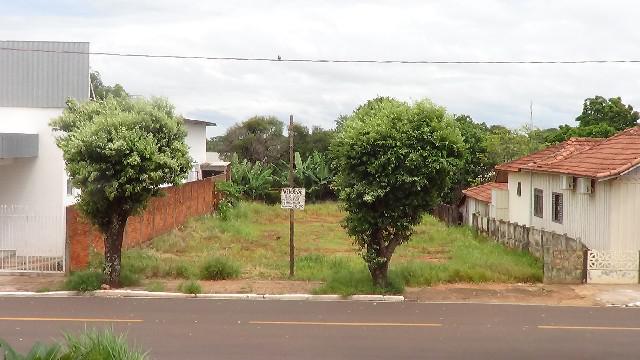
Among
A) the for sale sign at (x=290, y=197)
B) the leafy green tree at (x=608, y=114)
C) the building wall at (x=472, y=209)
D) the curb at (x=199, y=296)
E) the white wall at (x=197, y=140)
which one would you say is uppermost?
the leafy green tree at (x=608, y=114)

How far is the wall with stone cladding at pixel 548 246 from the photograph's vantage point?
56.3 feet

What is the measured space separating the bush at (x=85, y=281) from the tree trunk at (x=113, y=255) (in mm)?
196

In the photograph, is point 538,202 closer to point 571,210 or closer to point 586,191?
point 571,210

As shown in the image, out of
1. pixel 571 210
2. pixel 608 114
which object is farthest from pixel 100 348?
pixel 608 114

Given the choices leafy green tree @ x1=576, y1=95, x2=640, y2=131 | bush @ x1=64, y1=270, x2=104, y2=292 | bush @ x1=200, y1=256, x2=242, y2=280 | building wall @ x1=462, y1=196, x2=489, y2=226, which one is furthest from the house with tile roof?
leafy green tree @ x1=576, y1=95, x2=640, y2=131

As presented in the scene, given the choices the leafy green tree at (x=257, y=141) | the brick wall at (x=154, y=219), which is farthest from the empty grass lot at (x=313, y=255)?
the leafy green tree at (x=257, y=141)

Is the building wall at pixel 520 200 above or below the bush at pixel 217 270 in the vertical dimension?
above

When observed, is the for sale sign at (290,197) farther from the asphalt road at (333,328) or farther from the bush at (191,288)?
the asphalt road at (333,328)

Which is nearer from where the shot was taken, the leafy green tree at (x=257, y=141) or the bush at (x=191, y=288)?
the bush at (x=191, y=288)

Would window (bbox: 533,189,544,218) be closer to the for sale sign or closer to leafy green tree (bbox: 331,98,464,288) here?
leafy green tree (bbox: 331,98,464,288)

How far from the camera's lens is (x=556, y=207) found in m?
22.3

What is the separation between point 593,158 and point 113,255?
502 inches

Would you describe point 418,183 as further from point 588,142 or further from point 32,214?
point 588,142

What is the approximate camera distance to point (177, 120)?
16.2m
